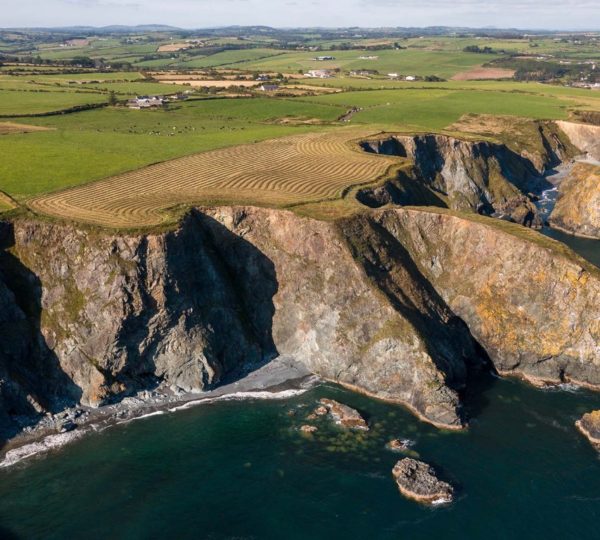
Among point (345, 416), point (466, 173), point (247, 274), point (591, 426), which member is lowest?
point (345, 416)

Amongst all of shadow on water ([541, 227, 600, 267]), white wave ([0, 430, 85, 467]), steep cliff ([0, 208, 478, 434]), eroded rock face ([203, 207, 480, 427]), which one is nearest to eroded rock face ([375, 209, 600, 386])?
eroded rock face ([203, 207, 480, 427])

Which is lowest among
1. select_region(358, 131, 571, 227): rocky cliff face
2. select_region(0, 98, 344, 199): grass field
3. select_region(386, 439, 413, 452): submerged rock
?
select_region(386, 439, 413, 452): submerged rock

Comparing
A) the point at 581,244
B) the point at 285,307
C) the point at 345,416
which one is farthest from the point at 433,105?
the point at 345,416

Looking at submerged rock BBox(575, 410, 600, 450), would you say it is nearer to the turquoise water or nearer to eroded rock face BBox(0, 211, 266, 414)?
the turquoise water

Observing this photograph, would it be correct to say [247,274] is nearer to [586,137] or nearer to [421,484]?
[421,484]

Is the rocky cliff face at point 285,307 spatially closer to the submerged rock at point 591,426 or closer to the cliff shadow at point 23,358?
the cliff shadow at point 23,358

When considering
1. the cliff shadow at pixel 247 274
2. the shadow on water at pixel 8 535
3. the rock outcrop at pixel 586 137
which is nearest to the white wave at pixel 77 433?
the shadow on water at pixel 8 535

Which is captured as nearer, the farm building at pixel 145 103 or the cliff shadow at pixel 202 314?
the cliff shadow at pixel 202 314
